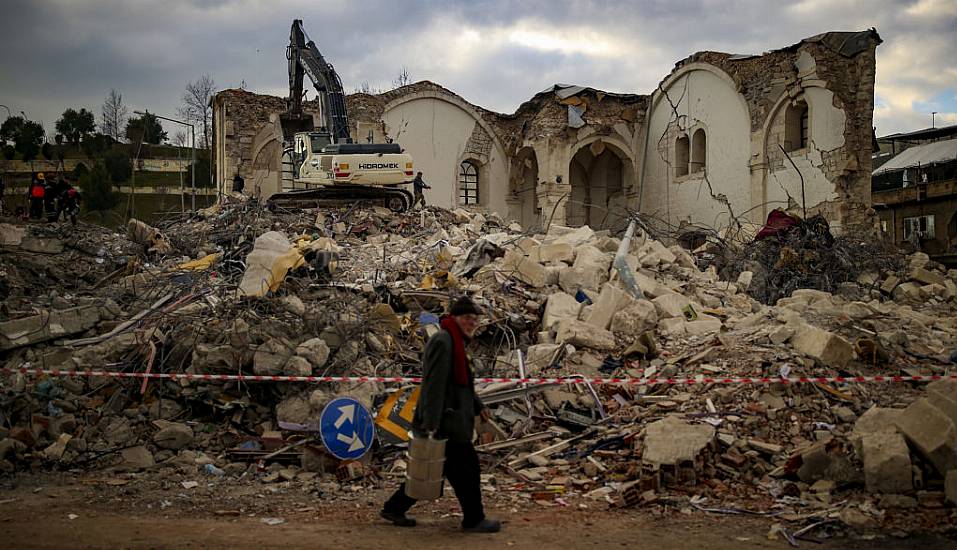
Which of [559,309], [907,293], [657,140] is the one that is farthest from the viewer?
[657,140]

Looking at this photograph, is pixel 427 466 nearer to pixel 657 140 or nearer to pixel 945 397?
pixel 945 397

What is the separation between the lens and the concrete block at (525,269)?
364 inches

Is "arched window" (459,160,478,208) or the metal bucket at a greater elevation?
"arched window" (459,160,478,208)

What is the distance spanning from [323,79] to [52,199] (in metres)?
7.06

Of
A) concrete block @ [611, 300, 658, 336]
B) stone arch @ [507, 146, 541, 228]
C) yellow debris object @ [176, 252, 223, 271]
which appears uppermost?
stone arch @ [507, 146, 541, 228]

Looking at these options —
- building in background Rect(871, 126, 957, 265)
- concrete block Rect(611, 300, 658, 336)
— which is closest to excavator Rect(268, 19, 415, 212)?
concrete block Rect(611, 300, 658, 336)

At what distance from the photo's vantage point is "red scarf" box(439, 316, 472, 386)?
4.12m

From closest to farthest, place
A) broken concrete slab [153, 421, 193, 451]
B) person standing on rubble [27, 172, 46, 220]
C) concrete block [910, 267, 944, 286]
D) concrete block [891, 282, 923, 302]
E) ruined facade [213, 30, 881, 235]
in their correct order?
broken concrete slab [153, 421, 193, 451] < concrete block [891, 282, 923, 302] < concrete block [910, 267, 944, 286] < ruined facade [213, 30, 881, 235] < person standing on rubble [27, 172, 46, 220]

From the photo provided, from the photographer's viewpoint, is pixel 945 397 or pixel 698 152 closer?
pixel 945 397

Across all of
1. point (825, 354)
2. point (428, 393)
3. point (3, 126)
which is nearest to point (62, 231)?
point (428, 393)

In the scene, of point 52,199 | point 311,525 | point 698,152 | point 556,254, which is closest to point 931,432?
point 311,525

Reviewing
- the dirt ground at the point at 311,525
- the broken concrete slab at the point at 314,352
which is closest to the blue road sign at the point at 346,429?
the dirt ground at the point at 311,525

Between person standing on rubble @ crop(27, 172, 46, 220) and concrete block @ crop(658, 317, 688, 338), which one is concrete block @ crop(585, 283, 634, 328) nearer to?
concrete block @ crop(658, 317, 688, 338)

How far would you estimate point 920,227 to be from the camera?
1240 inches
